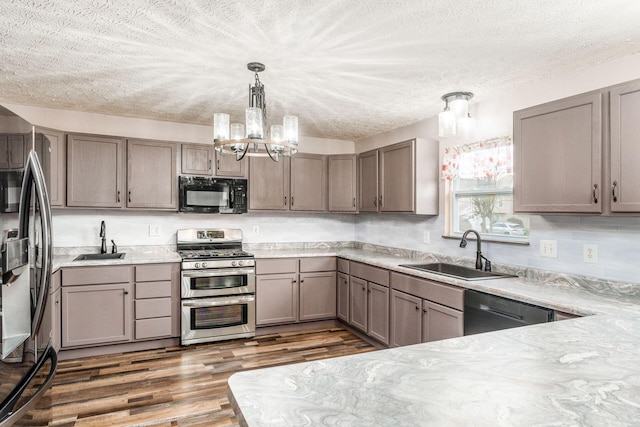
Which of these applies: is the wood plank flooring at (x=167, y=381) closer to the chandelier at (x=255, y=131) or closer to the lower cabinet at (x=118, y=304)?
the lower cabinet at (x=118, y=304)

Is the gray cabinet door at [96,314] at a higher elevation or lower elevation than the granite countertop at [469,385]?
lower

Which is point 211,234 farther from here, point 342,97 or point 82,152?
point 342,97

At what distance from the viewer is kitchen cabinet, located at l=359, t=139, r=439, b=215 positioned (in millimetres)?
3684

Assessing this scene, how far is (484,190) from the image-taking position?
3379 millimetres

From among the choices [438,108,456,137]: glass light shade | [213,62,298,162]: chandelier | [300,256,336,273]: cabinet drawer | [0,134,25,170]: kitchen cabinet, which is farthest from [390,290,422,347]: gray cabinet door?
[0,134,25,170]: kitchen cabinet

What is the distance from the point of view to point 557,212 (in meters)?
2.34

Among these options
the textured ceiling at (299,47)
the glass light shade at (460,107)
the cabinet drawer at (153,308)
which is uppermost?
the textured ceiling at (299,47)

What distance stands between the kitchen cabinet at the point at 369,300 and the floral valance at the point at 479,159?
1123 mm

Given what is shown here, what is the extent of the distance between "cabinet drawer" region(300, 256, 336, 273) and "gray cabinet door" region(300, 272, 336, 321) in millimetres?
55

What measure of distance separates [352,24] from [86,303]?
3171 mm

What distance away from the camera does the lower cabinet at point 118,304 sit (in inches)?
133

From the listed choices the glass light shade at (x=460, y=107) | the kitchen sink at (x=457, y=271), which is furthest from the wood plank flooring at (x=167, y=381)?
the glass light shade at (x=460, y=107)

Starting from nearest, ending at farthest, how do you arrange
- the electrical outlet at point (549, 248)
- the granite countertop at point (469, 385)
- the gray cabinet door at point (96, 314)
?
the granite countertop at point (469, 385), the electrical outlet at point (549, 248), the gray cabinet door at point (96, 314)

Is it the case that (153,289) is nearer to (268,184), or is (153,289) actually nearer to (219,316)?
(219,316)
